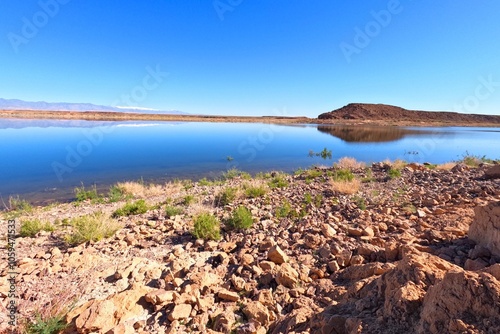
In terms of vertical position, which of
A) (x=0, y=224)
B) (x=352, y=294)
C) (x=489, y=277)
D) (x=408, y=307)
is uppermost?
(x=489, y=277)

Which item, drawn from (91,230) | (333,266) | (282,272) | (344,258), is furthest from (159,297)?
(91,230)

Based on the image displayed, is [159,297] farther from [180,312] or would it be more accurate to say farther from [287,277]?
[287,277]

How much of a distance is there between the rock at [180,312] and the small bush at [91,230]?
2.79 meters

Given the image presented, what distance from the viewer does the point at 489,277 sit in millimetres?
1738

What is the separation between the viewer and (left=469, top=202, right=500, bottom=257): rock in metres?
2.96

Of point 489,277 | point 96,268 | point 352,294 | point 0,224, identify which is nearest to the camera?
point 489,277

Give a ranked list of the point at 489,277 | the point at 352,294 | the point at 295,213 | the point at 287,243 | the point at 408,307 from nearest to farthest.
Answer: the point at 489,277 → the point at 408,307 → the point at 352,294 → the point at 287,243 → the point at 295,213

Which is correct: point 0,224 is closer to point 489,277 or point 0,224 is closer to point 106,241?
point 106,241

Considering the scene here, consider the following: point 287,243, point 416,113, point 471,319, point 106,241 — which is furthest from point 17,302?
point 416,113

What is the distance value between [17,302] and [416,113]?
120m

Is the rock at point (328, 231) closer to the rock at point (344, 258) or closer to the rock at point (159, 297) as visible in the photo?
the rock at point (344, 258)

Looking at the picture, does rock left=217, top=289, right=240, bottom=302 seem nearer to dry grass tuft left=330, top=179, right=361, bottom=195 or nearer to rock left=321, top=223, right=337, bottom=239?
rock left=321, top=223, right=337, bottom=239

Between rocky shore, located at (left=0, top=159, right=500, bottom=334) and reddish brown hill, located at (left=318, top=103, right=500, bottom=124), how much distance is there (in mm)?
95126

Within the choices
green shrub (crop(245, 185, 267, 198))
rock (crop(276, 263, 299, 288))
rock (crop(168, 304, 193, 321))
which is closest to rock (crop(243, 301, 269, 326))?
rock (crop(276, 263, 299, 288))
